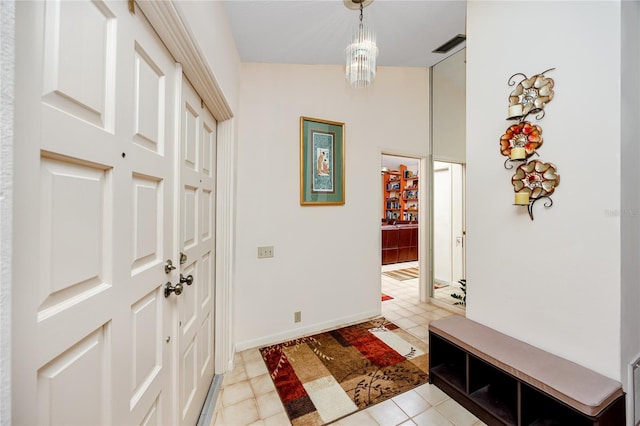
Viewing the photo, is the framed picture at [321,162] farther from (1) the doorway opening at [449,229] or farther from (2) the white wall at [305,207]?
(1) the doorway opening at [449,229]

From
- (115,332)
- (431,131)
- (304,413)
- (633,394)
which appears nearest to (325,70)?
(431,131)

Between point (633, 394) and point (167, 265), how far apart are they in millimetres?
2324

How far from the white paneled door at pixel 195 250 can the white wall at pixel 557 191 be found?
1.82m

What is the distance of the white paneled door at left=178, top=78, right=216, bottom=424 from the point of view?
127 centimetres

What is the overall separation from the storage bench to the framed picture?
152 centimetres

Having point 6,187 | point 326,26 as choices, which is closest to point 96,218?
point 6,187

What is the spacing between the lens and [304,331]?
2.62 m

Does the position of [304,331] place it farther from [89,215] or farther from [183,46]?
[183,46]

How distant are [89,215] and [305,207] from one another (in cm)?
201

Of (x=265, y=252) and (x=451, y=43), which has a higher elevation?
(x=451, y=43)

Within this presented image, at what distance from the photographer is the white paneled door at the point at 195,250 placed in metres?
1.27

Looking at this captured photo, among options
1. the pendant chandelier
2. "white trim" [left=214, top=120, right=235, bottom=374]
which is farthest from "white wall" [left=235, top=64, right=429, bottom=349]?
the pendant chandelier

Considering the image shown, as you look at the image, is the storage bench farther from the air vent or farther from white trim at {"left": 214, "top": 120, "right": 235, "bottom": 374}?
the air vent

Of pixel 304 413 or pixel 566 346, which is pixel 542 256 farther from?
pixel 304 413
